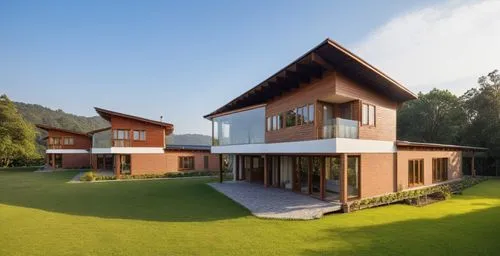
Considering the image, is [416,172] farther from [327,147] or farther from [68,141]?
[68,141]

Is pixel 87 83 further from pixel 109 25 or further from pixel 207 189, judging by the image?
pixel 207 189

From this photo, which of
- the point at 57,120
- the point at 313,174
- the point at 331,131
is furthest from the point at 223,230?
the point at 57,120

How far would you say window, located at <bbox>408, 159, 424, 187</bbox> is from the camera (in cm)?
1794

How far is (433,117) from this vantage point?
37156 millimetres

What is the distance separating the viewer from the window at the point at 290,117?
1594 cm

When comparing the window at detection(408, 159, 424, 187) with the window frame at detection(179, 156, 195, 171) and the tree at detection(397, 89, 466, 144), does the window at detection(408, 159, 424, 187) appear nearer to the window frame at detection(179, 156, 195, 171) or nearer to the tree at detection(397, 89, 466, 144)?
the tree at detection(397, 89, 466, 144)

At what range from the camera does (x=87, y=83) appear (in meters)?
30.1

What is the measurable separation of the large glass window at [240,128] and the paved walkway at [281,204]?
3.97 meters

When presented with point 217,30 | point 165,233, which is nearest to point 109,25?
point 217,30

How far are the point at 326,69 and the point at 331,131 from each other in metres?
3.04

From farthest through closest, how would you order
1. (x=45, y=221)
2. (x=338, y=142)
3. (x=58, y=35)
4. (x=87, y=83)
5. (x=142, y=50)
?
(x=87, y=83)
(x=142, y=50)
(x=58, y=35)
(x=338, y=142)
(x=45, y=221)

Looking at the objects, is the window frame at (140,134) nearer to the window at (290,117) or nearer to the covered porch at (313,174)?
the covered porch at (313,174)

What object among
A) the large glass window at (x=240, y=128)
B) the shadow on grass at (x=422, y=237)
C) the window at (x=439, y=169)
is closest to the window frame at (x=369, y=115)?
the shadow on grass at (x=422, y=237)

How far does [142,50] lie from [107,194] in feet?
37.5
